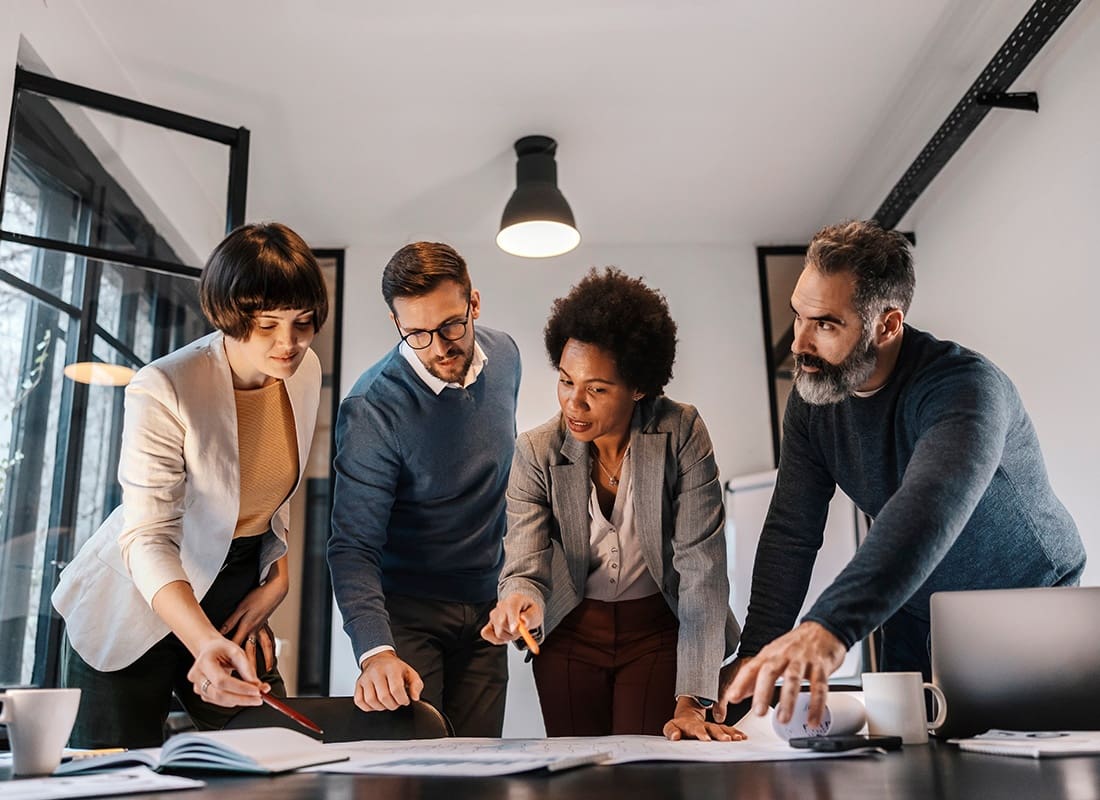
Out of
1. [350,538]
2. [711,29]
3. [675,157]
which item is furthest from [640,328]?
[675,157]

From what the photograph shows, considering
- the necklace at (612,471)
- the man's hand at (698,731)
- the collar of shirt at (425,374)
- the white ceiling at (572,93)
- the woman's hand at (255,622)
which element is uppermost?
the white ceiling at (572,93)

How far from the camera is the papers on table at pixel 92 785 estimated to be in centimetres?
82

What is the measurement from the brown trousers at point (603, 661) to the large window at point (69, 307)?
160 cm

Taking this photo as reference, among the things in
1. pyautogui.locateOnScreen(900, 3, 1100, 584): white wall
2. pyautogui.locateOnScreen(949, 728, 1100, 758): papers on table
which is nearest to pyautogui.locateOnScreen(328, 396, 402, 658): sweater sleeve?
pyautogui.locateOnScreen(949, 728, 1100, 758): papers on table

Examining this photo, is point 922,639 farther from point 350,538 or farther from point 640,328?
point 350,538

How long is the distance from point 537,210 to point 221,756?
9.44 ft

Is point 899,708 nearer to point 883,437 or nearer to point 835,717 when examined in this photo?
point 835,717

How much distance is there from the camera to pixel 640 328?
189 cm

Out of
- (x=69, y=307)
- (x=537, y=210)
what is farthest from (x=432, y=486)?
(x=537, y=210)

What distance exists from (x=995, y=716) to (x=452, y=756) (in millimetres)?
694

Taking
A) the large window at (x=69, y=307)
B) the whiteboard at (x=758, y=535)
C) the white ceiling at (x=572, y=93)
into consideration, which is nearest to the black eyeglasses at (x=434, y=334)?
the large window at (x=69, y=307)

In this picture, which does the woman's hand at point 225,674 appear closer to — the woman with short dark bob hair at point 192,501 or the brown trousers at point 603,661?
the woman with short dark bob hair at point 192,501

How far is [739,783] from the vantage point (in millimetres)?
833

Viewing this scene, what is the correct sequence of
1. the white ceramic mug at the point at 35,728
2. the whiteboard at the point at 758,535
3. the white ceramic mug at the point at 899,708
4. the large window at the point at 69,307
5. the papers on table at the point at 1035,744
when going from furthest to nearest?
the whiteboard at the point at 758,535 < the large window at the point at 69,307 < the white ceramic mug at the point at 899,708 < the white ceramic mug at the point at 35,728 < the papers on table at the point at 1035,744
